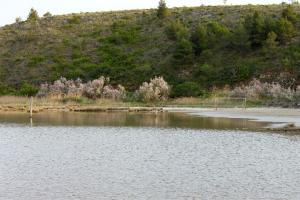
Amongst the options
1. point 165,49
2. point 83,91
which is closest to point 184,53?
point 165,49

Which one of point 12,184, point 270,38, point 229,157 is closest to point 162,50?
point 270,38

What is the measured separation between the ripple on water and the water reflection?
5.03m

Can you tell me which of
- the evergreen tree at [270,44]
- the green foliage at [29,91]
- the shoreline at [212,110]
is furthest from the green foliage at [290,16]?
the green foliage at [29,91]

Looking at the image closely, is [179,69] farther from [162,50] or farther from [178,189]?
[178,189]

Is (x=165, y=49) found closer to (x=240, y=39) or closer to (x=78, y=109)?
(x=240, y=39)

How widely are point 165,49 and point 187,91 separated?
65.4 ft

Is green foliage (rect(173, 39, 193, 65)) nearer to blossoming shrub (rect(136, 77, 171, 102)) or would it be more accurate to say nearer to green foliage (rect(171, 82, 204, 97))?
green foliage (rect(171, 82, 204, 97))

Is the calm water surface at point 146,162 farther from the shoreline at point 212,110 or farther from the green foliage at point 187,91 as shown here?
the green foliage at point 187,91

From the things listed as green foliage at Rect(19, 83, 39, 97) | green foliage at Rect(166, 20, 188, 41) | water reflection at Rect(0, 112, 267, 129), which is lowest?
water reflection at Rect(0, 112, 267, 129)

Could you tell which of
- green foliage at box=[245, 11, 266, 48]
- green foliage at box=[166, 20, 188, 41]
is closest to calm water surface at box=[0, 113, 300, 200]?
green foliage at box=[245, 11, 266, 48]

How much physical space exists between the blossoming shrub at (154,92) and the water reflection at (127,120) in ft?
30.9

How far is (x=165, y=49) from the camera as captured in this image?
83938 millimetres

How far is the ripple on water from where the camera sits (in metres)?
19.6

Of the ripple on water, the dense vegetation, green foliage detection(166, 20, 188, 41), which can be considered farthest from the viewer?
green foliage detection(166, 20, 188, 41)
